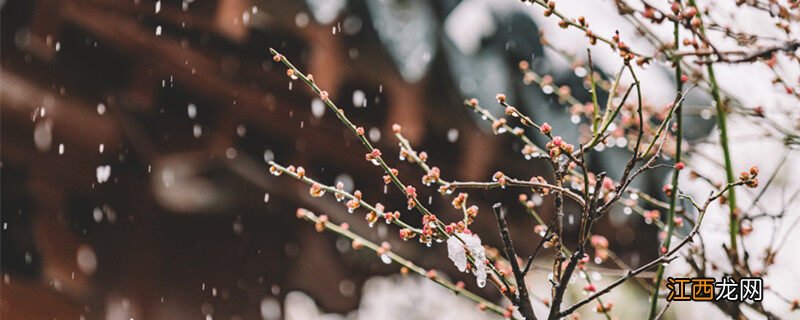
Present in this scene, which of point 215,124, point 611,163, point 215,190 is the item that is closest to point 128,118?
point 215,124

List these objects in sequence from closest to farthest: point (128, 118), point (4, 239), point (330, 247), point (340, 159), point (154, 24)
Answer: point (154, 24)
point (128, 118)
point (4, 239)
point (340, 159)
point (330, 247)

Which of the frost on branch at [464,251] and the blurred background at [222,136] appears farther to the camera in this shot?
the blurred background at [222,136]

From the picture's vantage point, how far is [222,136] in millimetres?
3711

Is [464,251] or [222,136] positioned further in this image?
[222,136]

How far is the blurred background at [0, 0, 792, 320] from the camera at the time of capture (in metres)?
3.34

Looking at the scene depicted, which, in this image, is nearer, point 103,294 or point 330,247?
point 103,294

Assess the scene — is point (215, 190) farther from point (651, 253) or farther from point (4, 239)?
point (651, 253)

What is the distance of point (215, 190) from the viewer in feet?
13.2

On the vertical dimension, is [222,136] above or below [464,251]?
above

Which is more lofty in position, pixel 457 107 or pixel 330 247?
pixel 457 107

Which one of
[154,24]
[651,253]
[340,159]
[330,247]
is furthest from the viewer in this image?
[651,253]

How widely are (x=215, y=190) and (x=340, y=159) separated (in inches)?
29.6

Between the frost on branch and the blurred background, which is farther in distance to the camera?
the blurred background

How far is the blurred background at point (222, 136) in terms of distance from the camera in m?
3.34
